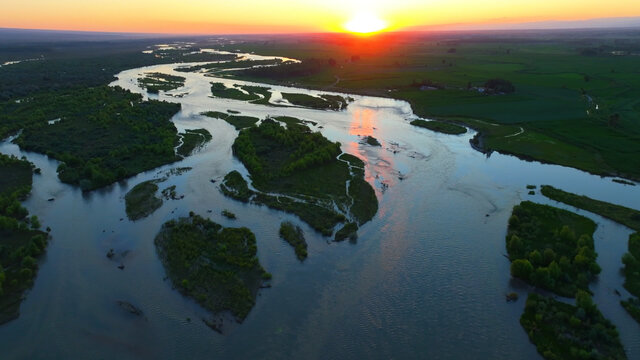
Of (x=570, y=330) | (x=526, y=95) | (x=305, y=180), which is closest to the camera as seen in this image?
(x=570, y=330)

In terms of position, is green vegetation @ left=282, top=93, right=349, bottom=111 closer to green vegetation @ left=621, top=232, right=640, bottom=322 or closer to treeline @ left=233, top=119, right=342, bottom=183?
treeline @ left=233, top=119, right=342, bottom=183

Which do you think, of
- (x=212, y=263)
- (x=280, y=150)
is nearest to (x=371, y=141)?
(x=280, y=150)

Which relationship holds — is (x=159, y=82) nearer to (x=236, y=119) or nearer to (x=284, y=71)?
(x=284, y=71)

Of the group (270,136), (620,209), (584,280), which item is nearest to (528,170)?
(620,209)

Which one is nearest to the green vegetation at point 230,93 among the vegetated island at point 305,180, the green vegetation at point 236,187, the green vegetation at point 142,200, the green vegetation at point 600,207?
the vegetated island at point 305,180

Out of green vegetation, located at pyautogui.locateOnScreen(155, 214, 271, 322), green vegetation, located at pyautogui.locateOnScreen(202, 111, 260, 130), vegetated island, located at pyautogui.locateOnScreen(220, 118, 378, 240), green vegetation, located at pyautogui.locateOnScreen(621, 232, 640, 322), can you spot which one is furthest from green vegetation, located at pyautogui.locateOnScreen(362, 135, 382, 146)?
green vegetation, located at pyautogui.locateOnScreen(621, 232, 640, 322)
